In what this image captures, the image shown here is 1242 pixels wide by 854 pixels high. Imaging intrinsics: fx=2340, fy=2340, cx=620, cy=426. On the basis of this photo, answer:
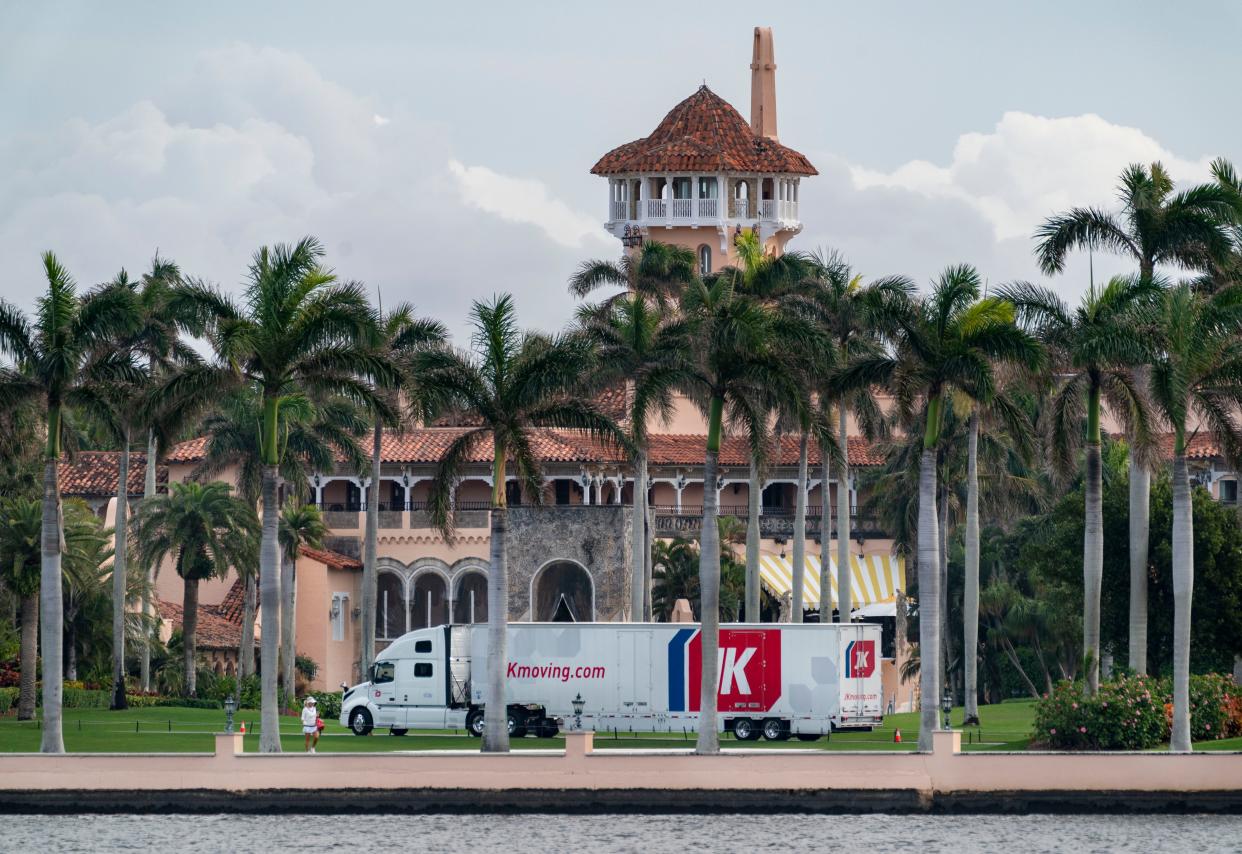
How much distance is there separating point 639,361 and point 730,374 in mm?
10221

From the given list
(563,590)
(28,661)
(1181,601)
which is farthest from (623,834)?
(563,590)

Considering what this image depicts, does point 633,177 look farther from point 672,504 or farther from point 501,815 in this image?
point 501,815

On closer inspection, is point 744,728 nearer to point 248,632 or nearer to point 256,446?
point 248,632

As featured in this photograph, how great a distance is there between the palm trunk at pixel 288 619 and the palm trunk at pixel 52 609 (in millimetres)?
23522

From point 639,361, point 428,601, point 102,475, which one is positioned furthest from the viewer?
point 102,475

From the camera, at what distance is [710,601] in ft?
165

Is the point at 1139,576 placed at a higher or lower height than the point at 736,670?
higher

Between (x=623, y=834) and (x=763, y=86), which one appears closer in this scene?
(x=623, y=834)

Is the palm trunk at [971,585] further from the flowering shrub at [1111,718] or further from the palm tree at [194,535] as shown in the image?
the palm tree at [194,535]

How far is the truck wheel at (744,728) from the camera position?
187 ft

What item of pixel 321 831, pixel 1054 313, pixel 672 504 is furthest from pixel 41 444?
pixel 672 504

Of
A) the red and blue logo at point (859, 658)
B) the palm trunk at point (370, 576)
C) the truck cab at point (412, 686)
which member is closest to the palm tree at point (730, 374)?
the red and blue logo at point (859, 658)

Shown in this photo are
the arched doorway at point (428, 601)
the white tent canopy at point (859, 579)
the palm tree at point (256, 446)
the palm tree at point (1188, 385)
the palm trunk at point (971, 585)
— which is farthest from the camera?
the arched doorway at point (428, 601)

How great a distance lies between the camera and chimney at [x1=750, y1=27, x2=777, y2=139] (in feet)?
334
